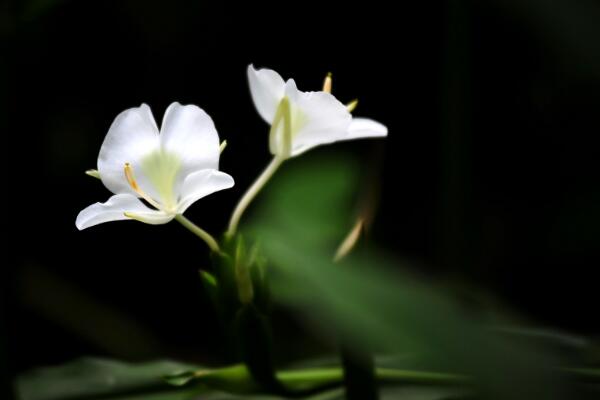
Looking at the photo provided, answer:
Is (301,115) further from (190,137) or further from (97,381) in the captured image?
(97,381)

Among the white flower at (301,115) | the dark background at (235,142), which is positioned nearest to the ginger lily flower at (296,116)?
the white flower at (301,115)

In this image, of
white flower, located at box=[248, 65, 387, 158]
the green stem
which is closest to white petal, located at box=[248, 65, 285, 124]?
white flower, located at box=[248, 65, 387, 158]

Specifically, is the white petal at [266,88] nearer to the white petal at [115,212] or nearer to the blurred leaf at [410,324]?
the white petal at [115,212]

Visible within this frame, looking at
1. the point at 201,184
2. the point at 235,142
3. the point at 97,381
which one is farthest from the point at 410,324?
the point at 235,142

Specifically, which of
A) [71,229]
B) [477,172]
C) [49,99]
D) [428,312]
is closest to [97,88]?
[49,99]

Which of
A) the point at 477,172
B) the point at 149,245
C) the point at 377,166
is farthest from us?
the point at 149,245

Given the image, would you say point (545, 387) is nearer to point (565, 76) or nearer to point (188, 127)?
point (188, 127)

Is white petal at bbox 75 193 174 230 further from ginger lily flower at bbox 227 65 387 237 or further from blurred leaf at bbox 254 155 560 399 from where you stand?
blurred leaf at bbox 254 155 560 399
